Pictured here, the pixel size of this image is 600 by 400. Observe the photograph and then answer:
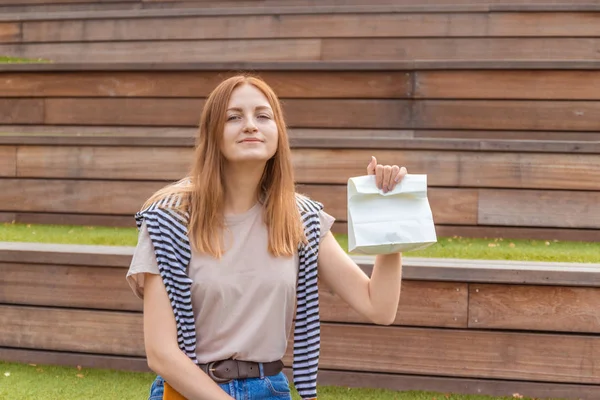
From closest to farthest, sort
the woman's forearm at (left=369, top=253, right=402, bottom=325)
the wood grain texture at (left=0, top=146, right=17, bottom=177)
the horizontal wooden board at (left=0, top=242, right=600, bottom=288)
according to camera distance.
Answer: the woman's forearm at (left=369, top=253, right=402, bottom=325) → the horizontal wooden board at (left=0, top=242, right=600, bottom=288) → the wood grain texture at (left=0, top=146, right=17, bottom=177)

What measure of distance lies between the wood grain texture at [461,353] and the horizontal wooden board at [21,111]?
234 centimetres

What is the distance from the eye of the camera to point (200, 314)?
1.30 meters

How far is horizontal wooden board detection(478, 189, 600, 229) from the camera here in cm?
279

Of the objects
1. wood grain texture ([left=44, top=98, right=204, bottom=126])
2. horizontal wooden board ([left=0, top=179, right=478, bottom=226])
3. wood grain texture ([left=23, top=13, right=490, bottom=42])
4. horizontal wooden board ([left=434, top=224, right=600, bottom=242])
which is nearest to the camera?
horizontal wooden board ([left=434, top=224, right=600, bottom=242])

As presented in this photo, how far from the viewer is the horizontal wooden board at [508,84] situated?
3.38 metres

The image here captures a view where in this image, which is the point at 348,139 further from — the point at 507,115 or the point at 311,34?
the point at 311,34

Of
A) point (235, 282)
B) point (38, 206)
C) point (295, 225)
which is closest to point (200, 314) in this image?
point (235, 282)

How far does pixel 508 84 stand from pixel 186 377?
263 centimetres

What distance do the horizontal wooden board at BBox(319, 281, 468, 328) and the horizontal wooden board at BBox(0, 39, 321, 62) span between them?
253 centimetres

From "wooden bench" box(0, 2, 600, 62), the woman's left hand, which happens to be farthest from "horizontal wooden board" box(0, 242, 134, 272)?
"wooden bench" box(0, 2, 600, 62)

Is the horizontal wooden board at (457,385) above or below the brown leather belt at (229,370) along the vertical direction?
below

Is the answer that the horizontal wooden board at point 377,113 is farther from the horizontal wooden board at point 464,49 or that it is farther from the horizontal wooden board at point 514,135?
the horizontal wooden board at point 464,49

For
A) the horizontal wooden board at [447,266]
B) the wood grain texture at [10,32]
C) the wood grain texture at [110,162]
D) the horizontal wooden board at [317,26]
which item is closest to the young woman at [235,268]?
the horizontal wooden board at [447,266]

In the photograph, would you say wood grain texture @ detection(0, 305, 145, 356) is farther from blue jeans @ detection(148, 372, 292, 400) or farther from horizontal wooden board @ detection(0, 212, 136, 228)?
blue jeans @ detection(148, 372, 292, 400)
